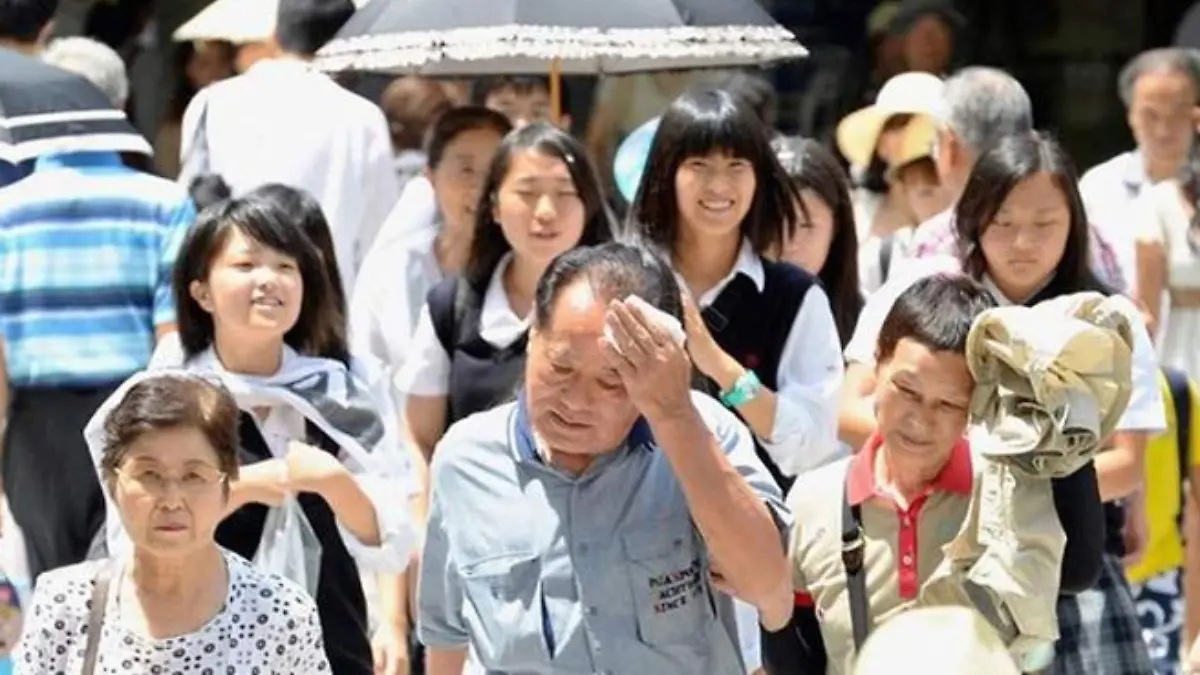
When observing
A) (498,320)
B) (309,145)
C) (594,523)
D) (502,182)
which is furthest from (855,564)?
(309,145)

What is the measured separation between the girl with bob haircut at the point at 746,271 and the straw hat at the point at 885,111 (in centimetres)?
257

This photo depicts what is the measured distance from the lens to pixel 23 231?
6.32 meters

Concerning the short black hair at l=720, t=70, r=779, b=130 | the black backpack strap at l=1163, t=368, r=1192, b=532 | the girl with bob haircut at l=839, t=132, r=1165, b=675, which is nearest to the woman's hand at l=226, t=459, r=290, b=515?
the girl with bob haircut at l=839, t=132, r=1165, b=675

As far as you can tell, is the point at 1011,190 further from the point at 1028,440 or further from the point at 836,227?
the point at 1028,440

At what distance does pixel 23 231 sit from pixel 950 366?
2.84 metres

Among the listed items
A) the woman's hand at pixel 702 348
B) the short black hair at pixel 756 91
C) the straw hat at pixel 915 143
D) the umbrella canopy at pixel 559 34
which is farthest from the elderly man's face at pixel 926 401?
the straw hat at pixel 915 143

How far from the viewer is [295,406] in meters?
5.24

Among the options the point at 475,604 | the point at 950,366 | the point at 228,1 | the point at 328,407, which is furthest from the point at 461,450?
the point at 228,1

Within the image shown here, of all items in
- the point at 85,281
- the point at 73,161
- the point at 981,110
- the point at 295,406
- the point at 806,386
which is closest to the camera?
the point at 295,406

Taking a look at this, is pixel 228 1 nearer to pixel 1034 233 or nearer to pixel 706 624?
pixel 1034 233

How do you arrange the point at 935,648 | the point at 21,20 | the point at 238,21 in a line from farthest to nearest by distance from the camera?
the point at 238,21
the point at 21,20
the point at 935,648

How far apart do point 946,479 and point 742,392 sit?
1.21 metres

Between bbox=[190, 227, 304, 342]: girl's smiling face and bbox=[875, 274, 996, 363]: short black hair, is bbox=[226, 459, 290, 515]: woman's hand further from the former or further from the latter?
bbox=[875, 274, 996, 363]: short black hair

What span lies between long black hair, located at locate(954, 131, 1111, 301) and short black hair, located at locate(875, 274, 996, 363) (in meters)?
1.06
